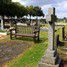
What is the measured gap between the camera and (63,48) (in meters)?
12.0

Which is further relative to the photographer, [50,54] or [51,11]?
[51,11]

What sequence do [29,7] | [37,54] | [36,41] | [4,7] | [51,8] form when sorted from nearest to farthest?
[51,8]
[37,54]
[36,41]
[4,7]
[29,7]

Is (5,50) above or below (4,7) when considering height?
below

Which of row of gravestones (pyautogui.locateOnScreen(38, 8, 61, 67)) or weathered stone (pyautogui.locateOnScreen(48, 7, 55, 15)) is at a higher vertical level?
weathered stone (pyautogui.locateOnScreen(48, 7, 55, 15))

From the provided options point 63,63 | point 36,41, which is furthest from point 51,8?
point 36,41

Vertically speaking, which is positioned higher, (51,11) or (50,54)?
(51,11)

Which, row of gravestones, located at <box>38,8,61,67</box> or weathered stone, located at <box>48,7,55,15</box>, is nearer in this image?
row of gravestones, located at <box>38,8,61,67</box>

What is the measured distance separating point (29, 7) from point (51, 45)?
7160 cm

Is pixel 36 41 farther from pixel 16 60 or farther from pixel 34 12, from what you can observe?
pixel 34 12

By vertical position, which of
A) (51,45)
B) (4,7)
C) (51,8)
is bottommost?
(51,45)

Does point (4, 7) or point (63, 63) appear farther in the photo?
point (4, 7)

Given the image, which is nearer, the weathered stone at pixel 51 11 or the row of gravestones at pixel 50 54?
the row of gravestones at pixel 50 54

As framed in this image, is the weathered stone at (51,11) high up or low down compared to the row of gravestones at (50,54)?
up

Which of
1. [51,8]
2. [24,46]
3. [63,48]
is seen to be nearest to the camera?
[51,8]
